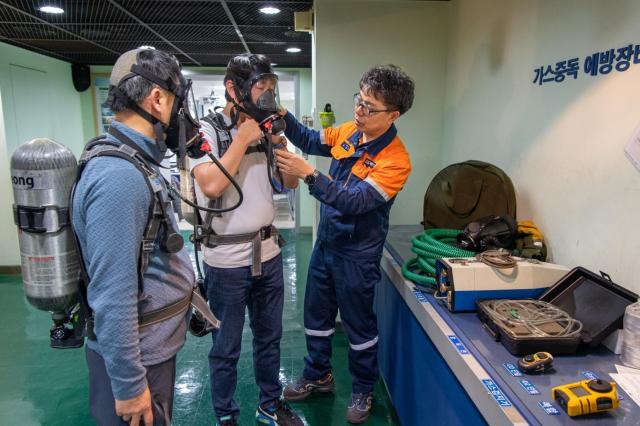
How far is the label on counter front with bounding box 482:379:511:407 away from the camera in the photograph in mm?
1043

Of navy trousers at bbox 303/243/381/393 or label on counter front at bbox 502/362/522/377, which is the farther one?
navy trousers at bbox 303/243/381/393

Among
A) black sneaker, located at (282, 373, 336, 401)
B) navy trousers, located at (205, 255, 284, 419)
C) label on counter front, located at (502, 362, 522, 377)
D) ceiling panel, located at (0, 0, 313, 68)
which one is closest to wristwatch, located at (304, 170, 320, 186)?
navy trousers, located at (205, 255, 284, 419)

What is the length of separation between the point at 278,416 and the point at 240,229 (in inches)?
39.8

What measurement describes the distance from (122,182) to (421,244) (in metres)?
1.31

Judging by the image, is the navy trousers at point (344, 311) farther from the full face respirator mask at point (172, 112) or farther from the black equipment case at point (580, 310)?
the full face respirator mask at point (172, 112)

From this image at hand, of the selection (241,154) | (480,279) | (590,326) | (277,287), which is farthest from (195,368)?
(590,326)

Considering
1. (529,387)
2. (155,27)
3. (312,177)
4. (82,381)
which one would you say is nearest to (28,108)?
(155,27)

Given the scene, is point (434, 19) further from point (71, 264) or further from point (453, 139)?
point (71, 264)

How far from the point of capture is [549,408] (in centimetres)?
102

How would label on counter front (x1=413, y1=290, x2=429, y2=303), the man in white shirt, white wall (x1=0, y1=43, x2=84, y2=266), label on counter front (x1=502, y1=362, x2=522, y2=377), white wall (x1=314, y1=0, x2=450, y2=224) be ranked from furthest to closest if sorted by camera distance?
white wall (x1=0, y1=43, x2=84, y2=266) → white wall (x1=314, y1=0, x2=450, y2=224) → label on counter front (x1=413, y1=290, x2=429, y2=303) → the man in white shirt → label on counter front (x1=502, y1=362, x2=522, y2=377)

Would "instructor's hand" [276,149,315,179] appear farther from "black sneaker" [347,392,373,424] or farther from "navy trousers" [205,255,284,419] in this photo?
"black sneaker" [347,392,373,424]

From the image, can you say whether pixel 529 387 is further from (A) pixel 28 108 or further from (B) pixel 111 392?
(A) pixel 28 108

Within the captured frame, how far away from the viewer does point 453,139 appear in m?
2.76

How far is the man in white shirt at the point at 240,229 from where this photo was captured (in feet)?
5.14
